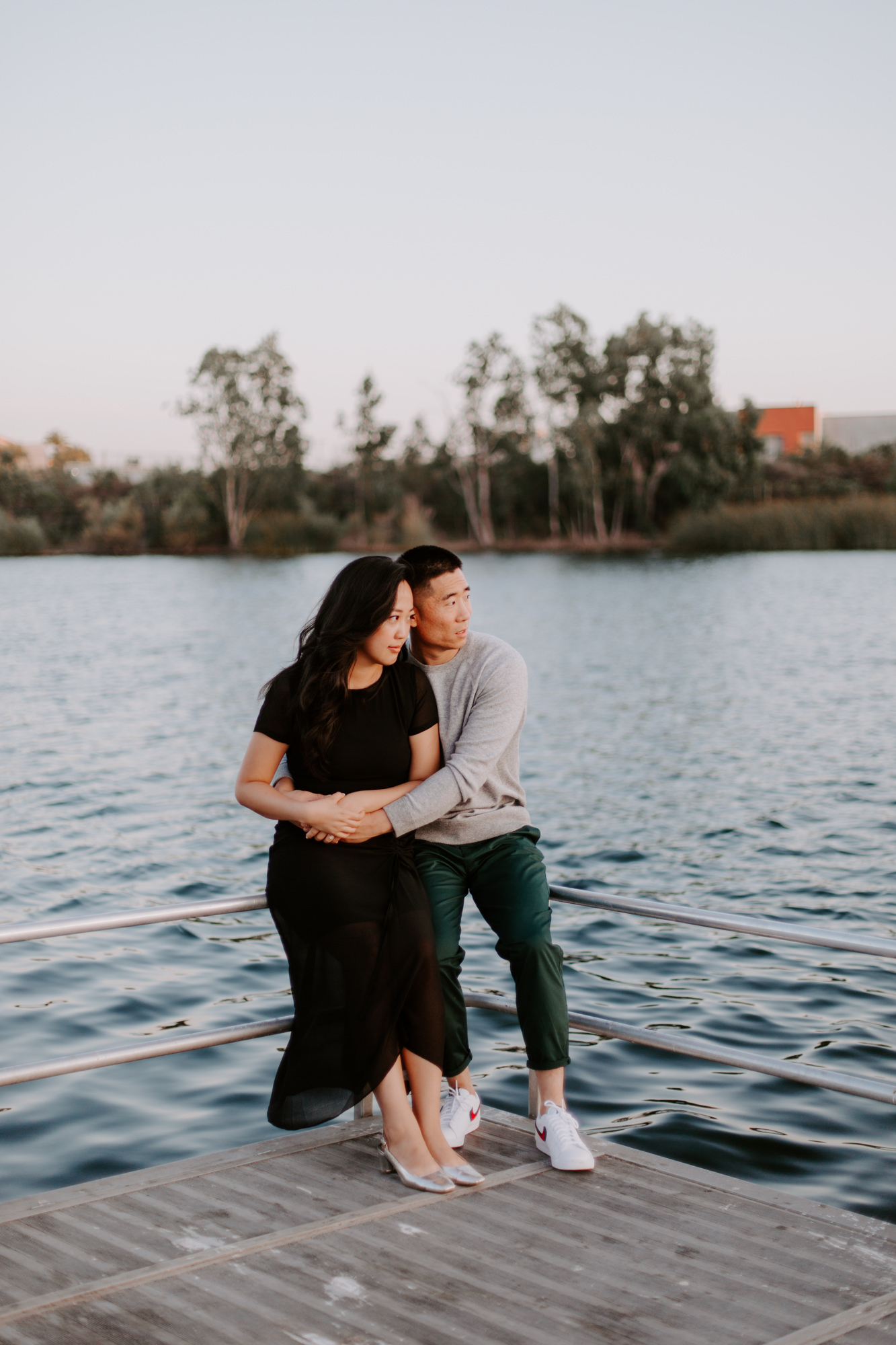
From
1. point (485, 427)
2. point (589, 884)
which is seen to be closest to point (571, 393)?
point (485, 427)

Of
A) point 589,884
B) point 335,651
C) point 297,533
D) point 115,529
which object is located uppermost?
point 115,529

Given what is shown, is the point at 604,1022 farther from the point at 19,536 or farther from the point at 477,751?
the point at 19,536

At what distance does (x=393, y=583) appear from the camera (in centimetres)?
345

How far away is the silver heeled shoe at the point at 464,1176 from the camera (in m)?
3.22

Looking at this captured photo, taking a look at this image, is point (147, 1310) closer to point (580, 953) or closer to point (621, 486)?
point (580, 953)

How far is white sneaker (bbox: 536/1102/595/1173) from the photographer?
3.30 m

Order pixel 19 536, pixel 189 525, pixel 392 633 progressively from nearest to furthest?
pixel 392 633 < pixel 19 536 < pixel 189 525

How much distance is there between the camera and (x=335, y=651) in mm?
3414

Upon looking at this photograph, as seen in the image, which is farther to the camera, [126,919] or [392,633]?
[392,633]

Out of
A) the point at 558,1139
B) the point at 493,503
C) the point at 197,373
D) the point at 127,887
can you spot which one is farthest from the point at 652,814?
the point at 197,373

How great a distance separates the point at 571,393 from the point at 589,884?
63.3 metres

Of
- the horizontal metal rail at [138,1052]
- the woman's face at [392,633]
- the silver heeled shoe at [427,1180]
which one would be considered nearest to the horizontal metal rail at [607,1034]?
the horizontal metal rail at [138,1052]

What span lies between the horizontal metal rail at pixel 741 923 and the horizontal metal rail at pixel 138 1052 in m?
0.90

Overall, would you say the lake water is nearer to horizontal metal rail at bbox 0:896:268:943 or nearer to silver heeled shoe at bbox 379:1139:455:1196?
silver heeled shoe at bbox 379:1139:455:1196
